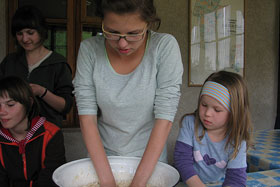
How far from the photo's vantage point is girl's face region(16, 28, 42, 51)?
1.48m

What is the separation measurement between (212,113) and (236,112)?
11cm

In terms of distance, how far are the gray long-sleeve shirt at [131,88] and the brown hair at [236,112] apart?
0.30m

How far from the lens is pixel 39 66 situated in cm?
152

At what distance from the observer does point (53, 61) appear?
156 centimetres

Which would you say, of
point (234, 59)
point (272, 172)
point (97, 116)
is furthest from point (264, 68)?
point (97, 116)

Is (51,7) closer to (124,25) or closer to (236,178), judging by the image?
(124,25)

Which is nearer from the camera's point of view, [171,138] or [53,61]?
[53,61]

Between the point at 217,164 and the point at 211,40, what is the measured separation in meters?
2.12

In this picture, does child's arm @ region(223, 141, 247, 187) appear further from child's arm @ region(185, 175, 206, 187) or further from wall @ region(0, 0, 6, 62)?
wall @ region(0, 0, 6, 62)

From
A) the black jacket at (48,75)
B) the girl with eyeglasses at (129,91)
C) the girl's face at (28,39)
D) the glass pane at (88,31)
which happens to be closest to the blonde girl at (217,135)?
the girl with eyeglasses at (129,91)

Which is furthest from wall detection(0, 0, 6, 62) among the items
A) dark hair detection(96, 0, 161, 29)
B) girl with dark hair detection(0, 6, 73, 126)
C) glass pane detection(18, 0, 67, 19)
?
dark hair detection(96, 0, 161, 29)

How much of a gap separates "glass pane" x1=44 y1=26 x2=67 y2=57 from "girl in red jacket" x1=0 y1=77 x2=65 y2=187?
4.08 ft

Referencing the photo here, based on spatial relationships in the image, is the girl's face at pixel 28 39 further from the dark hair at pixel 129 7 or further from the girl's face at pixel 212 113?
the girl's face at pixel 212 113

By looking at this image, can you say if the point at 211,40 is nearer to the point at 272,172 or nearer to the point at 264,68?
the point at 264,68
